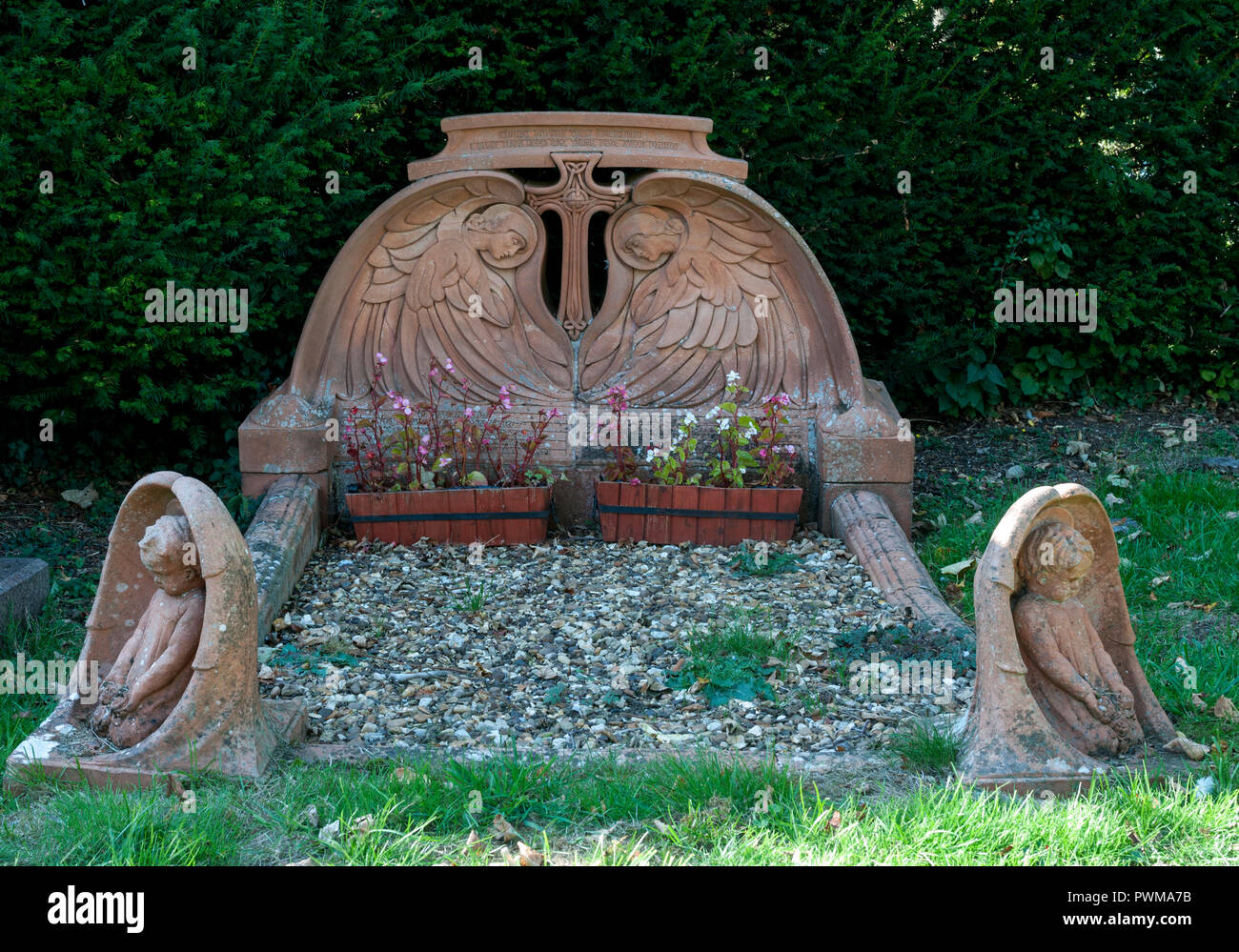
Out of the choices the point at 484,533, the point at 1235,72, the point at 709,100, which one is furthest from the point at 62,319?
the point at 1235,72

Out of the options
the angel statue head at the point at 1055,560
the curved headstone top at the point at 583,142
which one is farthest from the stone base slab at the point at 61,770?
the curved headstone top at the point at 583,142

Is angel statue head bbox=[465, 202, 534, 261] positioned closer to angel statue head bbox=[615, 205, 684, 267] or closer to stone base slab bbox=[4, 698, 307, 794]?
angel statue head bbox=[615, 205, 684, 267]

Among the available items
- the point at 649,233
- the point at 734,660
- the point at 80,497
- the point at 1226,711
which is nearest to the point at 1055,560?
the point at 1226,711

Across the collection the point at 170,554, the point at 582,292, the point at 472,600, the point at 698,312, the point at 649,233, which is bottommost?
the point at 472,600

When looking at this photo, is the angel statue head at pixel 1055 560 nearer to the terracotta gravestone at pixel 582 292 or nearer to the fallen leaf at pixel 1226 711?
the fallen leaf at pixel 1226 711

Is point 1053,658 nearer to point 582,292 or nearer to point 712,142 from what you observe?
point 582,292

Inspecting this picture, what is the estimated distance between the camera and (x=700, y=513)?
18.7 feet

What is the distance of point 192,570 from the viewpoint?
3.36m

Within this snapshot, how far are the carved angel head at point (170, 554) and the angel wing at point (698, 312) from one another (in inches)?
123

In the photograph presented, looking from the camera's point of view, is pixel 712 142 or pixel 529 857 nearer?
pixel 529 857

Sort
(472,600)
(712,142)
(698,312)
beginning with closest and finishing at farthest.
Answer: (472,600)
(698,312)
(712,142)

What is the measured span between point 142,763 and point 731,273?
3982mm

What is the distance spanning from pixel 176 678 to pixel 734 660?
1.83 metres

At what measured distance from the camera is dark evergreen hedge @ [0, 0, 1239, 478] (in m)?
5.71
